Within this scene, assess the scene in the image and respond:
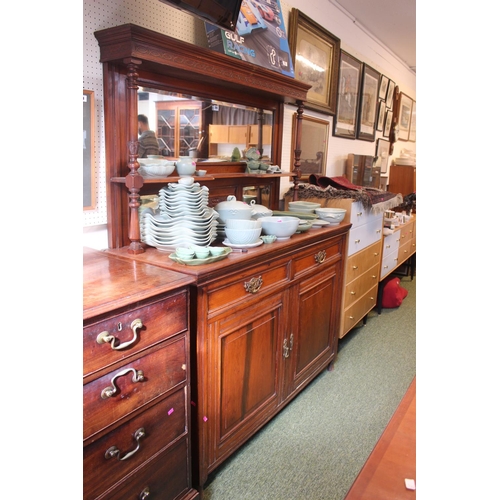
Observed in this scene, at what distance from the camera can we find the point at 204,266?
1.59 meters

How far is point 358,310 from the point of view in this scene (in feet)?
11.0

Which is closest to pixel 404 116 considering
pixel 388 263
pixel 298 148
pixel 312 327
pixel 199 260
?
pixel 388 263

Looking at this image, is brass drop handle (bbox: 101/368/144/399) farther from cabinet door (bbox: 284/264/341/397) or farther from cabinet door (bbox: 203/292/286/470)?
cabinet door (bbox: 284/264/341/397)

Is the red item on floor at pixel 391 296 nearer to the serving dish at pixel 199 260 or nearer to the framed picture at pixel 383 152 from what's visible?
the framed picture at pixel 383 152

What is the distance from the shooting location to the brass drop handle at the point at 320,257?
7.96ft

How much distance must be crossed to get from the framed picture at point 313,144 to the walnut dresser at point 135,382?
214cm

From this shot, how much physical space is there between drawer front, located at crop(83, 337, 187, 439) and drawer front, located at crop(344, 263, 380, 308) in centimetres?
180

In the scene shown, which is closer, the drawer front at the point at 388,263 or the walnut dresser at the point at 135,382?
the walnut dresser at the point at 135,382

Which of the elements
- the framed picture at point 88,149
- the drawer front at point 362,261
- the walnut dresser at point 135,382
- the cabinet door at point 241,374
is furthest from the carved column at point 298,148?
the walnut dresser at point 135,382

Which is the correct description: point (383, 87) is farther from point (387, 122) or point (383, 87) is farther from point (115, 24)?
point (115, 24)
